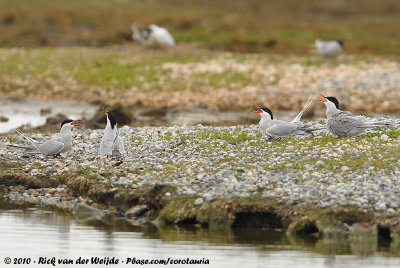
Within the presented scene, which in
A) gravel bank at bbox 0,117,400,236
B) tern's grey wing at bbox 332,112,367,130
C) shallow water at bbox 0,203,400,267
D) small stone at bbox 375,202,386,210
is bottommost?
shallow water at bbox 0,203,400,267

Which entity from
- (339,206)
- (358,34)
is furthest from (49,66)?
(339,206)

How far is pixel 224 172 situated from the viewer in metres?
16.3

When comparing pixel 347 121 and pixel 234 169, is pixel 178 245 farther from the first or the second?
pixel 347 121

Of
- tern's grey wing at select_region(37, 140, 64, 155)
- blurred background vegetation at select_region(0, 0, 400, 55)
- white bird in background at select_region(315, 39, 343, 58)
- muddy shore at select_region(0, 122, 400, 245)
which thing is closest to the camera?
muddy shore at select_region(0, 122, 400, 245)

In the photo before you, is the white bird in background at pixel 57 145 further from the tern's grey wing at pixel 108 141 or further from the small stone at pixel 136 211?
the small stone at pixel 136 211

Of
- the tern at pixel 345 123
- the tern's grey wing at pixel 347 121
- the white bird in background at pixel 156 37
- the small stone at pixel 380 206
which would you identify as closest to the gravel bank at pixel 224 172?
the small stone at pixel 380 206

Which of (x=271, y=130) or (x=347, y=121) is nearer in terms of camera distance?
(x=347, y=121)

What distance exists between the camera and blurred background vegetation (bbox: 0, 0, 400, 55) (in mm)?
47719

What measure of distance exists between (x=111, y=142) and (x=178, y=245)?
524 cm

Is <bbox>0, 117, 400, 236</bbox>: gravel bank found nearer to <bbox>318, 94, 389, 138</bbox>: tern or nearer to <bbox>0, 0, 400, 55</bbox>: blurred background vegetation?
<bbox>318, 94, 389, 138</bbox>: tern

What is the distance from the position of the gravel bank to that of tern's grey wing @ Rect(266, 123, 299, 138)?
0.82ft

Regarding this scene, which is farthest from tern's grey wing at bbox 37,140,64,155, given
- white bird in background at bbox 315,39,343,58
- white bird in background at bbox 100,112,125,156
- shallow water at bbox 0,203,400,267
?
white bird in background at bbox 315,39,343,58

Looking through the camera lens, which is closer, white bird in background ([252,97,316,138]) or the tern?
the tern

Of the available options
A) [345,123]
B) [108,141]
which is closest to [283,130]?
[345,123]
